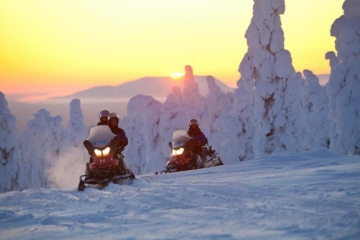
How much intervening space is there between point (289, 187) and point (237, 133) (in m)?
31.7

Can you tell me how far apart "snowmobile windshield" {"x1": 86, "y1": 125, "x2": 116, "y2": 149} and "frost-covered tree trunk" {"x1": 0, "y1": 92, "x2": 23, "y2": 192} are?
27.4 meters

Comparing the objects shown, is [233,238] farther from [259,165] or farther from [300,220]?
[259,165]

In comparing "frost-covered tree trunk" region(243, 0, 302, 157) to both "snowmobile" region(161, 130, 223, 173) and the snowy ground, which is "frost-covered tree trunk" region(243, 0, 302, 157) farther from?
the snowy ground

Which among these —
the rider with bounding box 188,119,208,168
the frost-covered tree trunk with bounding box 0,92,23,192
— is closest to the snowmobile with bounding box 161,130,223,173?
the rider with bounding box 188,119,208,168

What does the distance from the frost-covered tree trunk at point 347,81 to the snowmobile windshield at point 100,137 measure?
1680cm

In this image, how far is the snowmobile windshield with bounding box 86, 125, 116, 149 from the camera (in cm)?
879

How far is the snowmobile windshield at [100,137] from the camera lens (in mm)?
8789

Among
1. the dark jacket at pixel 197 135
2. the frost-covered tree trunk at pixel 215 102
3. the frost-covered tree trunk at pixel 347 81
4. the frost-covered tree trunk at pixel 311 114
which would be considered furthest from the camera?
the frost-covered tree trunk at pixel 215 102

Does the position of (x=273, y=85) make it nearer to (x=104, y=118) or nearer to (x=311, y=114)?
(x=311, y=114)

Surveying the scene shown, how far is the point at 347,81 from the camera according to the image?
22062 mm

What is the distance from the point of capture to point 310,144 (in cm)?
3466

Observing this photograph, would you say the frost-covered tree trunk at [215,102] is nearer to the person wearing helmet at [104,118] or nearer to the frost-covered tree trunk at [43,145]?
the frost-covered tree trunk at [43,145]

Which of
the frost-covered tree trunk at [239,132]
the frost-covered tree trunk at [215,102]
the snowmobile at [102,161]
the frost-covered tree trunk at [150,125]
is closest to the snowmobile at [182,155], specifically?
the snowmobile at [102,161]

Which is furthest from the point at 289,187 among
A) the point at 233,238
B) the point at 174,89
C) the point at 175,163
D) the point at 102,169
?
the point at 174,89
